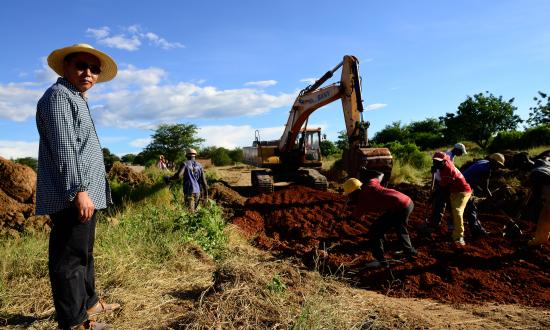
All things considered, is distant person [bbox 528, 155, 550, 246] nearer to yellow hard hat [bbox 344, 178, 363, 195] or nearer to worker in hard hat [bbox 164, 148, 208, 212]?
yellow hard hat [bbox 344, 178, 363, 195]

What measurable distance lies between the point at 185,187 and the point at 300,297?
15.2 ft

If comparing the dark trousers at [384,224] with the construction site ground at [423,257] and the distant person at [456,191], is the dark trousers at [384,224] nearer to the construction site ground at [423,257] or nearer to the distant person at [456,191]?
the construction site ground at [423,257]

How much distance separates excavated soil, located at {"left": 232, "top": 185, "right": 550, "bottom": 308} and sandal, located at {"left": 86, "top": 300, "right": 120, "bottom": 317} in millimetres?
1760

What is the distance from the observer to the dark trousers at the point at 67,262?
264 centimetres

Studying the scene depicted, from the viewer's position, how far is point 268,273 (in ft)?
12.8

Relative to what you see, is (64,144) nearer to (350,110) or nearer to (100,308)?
(100,308)

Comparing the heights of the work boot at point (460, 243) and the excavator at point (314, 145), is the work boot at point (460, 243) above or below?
below

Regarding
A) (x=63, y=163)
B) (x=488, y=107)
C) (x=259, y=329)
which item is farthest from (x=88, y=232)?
(x=488, y=107)

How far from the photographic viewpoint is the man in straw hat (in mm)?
2574

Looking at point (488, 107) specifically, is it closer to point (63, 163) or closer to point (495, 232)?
point (495, 232)

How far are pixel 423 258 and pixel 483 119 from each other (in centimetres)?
3004

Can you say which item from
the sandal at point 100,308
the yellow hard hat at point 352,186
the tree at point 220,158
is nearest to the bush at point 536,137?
the yellow hard hat at point 352,186

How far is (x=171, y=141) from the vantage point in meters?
48.4

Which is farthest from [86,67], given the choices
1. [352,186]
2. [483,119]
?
[483,119]
